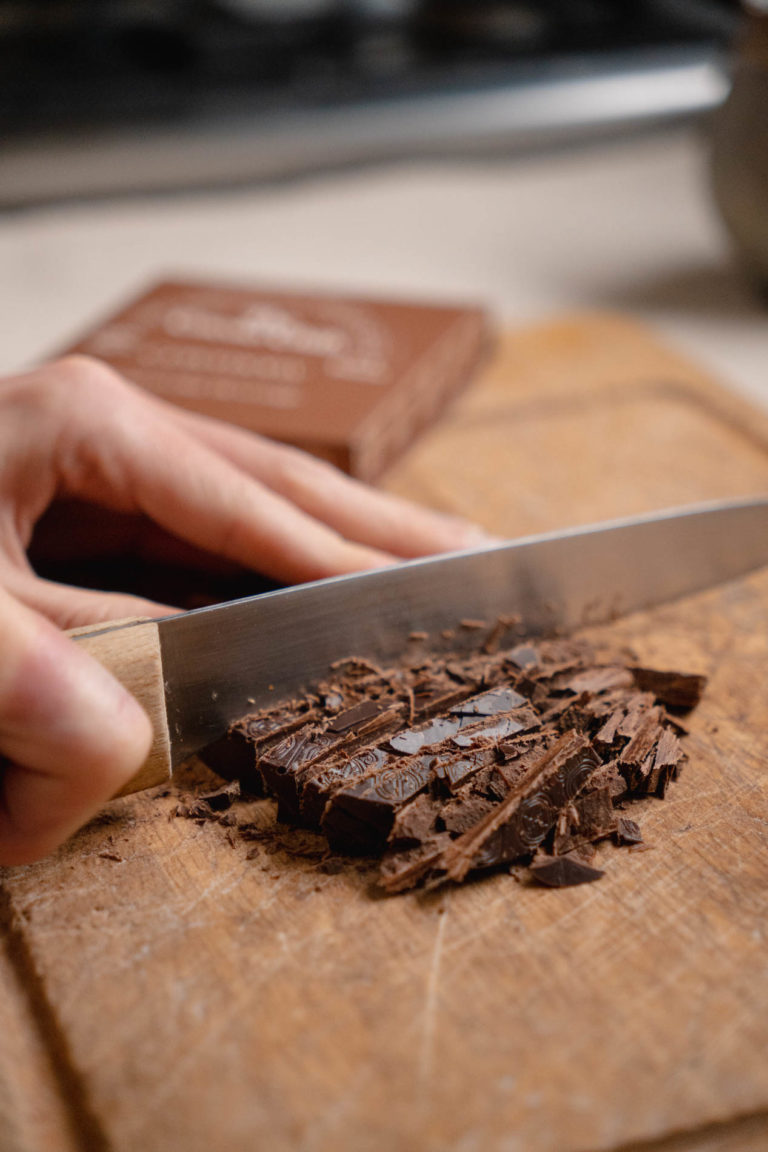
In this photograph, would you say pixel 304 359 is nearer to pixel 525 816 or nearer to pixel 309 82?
pixel 525 816

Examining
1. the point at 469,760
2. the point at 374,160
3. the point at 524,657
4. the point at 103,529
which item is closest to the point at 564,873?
the point at 469,760

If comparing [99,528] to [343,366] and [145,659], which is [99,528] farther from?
[343,366]

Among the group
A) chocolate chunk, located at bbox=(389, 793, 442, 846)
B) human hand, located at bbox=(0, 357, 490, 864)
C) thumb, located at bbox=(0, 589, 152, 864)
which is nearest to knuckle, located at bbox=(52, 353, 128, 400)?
human hand, located at bbox=(0, 357, 490, 864)

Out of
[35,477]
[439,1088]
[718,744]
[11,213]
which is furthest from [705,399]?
[11,213]

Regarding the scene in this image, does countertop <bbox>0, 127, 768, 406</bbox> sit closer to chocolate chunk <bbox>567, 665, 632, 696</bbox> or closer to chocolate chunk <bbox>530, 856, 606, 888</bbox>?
chocolate chunk <bbox>567, 665, 632, 696</bbox>

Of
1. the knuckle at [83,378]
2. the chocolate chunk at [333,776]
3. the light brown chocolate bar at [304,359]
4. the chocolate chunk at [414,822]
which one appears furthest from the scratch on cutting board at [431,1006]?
the light brown chocolate bar at [304,359]

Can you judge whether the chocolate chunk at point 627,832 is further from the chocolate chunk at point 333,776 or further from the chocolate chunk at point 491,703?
the chocolate chunk at point 333,776
